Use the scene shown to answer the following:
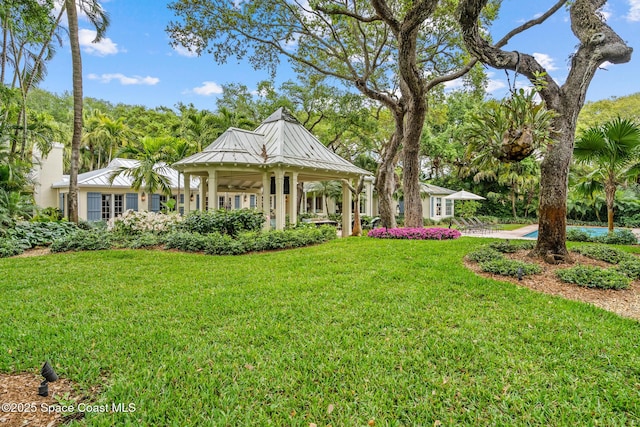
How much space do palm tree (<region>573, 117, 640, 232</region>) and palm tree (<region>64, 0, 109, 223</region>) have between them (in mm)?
16124

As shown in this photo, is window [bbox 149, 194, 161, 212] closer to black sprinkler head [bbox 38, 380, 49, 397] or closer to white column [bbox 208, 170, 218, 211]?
white column [bbox 208, 170, 218, 211]

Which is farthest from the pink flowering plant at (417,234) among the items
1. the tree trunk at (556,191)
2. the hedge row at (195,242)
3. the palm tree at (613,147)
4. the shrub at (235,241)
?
the tree trunk at (556,191)

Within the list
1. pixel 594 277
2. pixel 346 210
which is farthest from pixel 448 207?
pixel 594 277

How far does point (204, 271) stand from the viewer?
22.4 feet

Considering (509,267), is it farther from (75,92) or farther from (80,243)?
(75,92)

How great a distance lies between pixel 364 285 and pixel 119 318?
12.1 feet

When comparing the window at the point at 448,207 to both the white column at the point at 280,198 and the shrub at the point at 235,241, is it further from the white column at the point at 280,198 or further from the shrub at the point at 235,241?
the shrub at the point at 235,241

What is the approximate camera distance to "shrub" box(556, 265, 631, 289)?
5230mm

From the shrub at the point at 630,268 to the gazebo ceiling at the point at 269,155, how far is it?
8802 millimetres

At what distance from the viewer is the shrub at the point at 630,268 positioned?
579 cm

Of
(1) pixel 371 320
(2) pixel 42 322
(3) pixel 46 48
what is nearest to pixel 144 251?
(2) pixel 42 322

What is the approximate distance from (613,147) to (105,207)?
69.8 feet

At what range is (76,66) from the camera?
36.8ft

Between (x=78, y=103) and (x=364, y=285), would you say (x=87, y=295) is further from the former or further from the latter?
(x=78, y=103)
